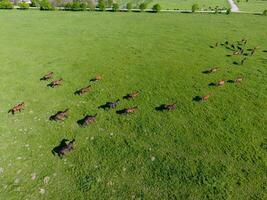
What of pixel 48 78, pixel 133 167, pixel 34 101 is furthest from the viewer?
pixel 48 78

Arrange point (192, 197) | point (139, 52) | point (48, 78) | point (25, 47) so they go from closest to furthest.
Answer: point (192, 197) → point (48, 78) → point (139, 52) → point (25, 47)

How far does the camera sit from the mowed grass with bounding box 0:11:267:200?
952cm

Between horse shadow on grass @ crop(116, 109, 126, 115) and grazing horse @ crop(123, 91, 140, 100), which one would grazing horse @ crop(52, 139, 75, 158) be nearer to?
horse shadow on grass @ crop(116, 109, 126, 115)

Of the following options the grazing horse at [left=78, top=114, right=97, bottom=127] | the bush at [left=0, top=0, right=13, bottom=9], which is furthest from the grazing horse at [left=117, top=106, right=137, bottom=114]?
the bush at [left=0, top=0, right=13, bottom=9]

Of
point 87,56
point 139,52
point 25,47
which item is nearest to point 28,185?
point 87,56

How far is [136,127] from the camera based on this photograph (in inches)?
499

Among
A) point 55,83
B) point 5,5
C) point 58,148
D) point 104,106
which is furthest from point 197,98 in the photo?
point 5,5

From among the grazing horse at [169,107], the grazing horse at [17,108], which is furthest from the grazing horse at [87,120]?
the grazing horse at [169,107]

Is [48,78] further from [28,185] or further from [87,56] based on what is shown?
[28,185]

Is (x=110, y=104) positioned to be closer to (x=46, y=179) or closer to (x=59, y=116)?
(x=59, y=116)

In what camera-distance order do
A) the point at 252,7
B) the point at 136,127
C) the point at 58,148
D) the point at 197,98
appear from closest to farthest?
the point at 58,148, the point at 136,127, the point at 197,98, the point at 252,7

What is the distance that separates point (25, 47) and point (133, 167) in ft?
68.3

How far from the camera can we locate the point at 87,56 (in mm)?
22844

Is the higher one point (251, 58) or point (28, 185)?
point (251, 58)
